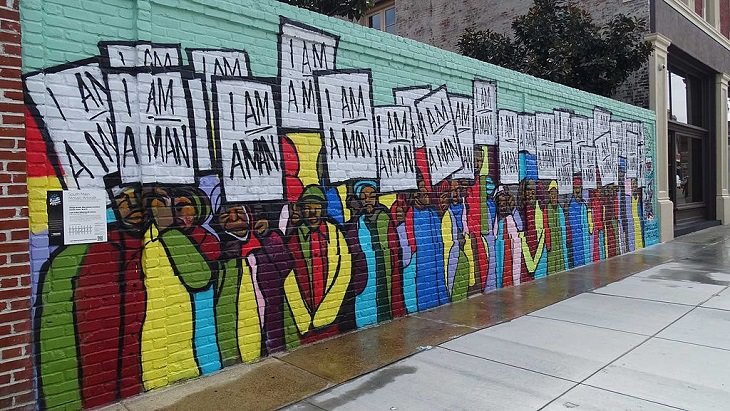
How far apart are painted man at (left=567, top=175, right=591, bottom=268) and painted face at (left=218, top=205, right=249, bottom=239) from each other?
22.8ft

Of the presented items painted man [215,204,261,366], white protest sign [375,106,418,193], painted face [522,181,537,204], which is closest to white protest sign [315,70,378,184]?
white protest sign [375,106,418,193]

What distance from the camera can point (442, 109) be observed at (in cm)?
696

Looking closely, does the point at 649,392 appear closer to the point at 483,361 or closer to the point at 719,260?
the point at 483,361

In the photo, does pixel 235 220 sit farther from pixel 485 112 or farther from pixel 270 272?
pixel 485 112

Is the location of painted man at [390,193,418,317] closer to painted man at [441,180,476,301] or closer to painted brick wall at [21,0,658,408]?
painted brick wall at [21,0,658,408]

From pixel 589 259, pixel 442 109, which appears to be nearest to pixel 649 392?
pixel 442 109

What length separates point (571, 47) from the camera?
1199 cm

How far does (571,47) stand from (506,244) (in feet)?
20.4

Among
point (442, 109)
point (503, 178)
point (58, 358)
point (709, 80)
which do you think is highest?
point (709, 80)

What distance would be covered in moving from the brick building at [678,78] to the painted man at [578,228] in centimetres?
463

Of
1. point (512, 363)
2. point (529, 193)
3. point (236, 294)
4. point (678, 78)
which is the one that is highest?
point (678, 78)

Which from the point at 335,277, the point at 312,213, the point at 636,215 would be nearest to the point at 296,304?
the point at 335,277

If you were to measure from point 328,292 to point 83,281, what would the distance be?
243cm

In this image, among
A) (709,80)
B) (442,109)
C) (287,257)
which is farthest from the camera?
(709,80)
